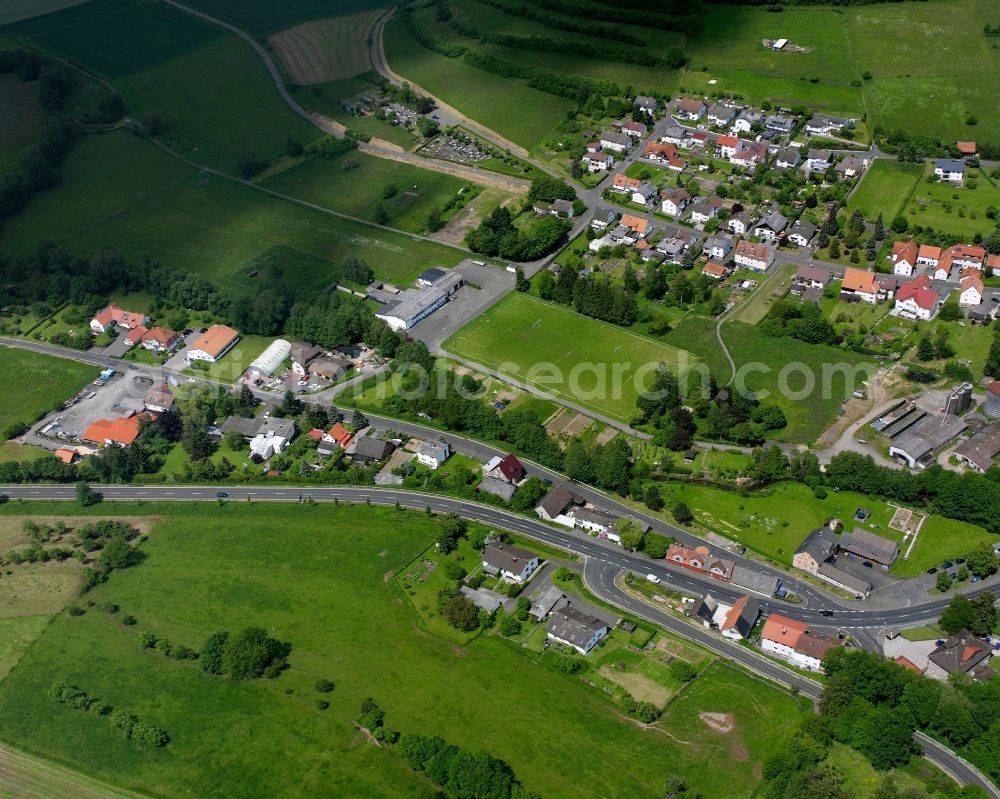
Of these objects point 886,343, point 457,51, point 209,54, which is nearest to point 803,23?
point 457,51

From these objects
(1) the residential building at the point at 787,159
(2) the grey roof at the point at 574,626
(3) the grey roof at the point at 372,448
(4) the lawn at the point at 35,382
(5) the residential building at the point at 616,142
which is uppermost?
(1) the residential building at the point at 787,159

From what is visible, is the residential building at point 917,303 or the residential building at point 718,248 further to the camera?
the residential building at point 718,248

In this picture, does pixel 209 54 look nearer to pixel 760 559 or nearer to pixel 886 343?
pixel 886 343

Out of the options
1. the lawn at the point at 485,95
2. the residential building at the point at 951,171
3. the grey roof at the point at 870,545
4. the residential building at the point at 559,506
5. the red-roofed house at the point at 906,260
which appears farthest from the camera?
the lawn at the point at 485,95

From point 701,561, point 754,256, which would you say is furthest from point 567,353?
point 701,561

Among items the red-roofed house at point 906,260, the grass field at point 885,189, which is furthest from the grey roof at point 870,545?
the grass field at point 885,189

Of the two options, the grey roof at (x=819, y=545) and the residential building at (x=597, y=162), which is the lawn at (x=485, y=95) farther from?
the grey roof at (x=819, y=545)

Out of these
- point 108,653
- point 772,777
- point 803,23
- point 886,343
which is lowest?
point 108,653
